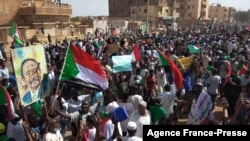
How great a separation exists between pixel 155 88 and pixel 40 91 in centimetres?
367

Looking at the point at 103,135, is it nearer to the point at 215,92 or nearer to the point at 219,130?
the point at 219,130

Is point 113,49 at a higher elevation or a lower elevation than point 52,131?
lower

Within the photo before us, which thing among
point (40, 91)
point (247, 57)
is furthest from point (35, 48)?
point (247, 57)

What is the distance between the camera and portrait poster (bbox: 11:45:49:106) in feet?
16.7

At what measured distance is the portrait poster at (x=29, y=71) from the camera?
16.7ft

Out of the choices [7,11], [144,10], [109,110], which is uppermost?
[7,11]

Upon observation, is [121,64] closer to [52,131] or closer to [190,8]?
[52,131]

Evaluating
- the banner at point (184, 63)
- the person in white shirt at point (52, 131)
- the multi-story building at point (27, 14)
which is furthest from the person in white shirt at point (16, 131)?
the multi-story building at point (27, 14)

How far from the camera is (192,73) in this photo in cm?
879

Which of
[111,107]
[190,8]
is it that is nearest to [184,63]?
[111,107]

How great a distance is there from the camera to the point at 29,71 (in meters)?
5.29

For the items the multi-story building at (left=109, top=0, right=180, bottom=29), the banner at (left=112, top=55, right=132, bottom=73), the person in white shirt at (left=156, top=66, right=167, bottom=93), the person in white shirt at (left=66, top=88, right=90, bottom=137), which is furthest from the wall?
the multi-story building at (left=109, top=0, right=180, bottom=29)

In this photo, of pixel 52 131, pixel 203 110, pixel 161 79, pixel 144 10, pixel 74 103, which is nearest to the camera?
pixel 52 131

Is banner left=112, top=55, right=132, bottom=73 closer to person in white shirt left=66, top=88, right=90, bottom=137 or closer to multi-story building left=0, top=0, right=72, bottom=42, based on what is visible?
person in white shirt left=66, top=88, right=90, bottom=137
